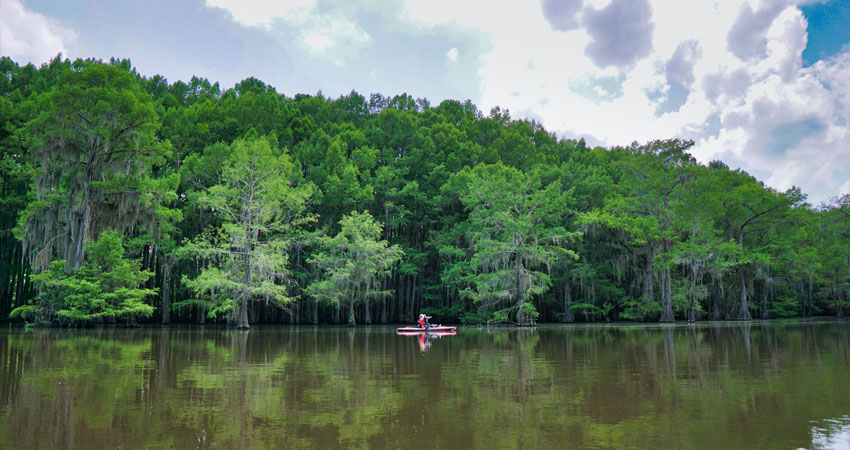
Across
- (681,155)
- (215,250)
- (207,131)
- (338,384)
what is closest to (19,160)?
(207,131)

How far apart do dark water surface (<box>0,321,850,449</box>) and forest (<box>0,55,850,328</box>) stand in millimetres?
16156

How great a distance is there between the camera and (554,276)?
1575 inches

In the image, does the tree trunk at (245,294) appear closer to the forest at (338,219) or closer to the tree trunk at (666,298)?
the forest at (338,219)

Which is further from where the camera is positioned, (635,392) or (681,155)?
(681,155)

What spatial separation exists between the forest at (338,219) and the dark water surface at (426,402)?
16.2m

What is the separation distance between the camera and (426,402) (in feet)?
22.7

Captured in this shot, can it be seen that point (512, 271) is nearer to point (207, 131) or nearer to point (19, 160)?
point (207, 131)

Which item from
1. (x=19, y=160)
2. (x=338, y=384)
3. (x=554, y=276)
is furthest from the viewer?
(x=554, y=276)

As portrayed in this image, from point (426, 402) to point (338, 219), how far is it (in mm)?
32859

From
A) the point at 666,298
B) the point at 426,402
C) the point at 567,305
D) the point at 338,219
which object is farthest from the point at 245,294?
the point at 666,298

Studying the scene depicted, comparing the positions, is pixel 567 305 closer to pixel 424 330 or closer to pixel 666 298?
pixel 666 298

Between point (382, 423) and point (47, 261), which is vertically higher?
point (47, 261)

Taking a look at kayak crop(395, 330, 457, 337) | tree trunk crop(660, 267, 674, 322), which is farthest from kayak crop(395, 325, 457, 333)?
tree trunk crop(660, 267, 674, 322)

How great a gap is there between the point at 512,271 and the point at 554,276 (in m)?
9.04
